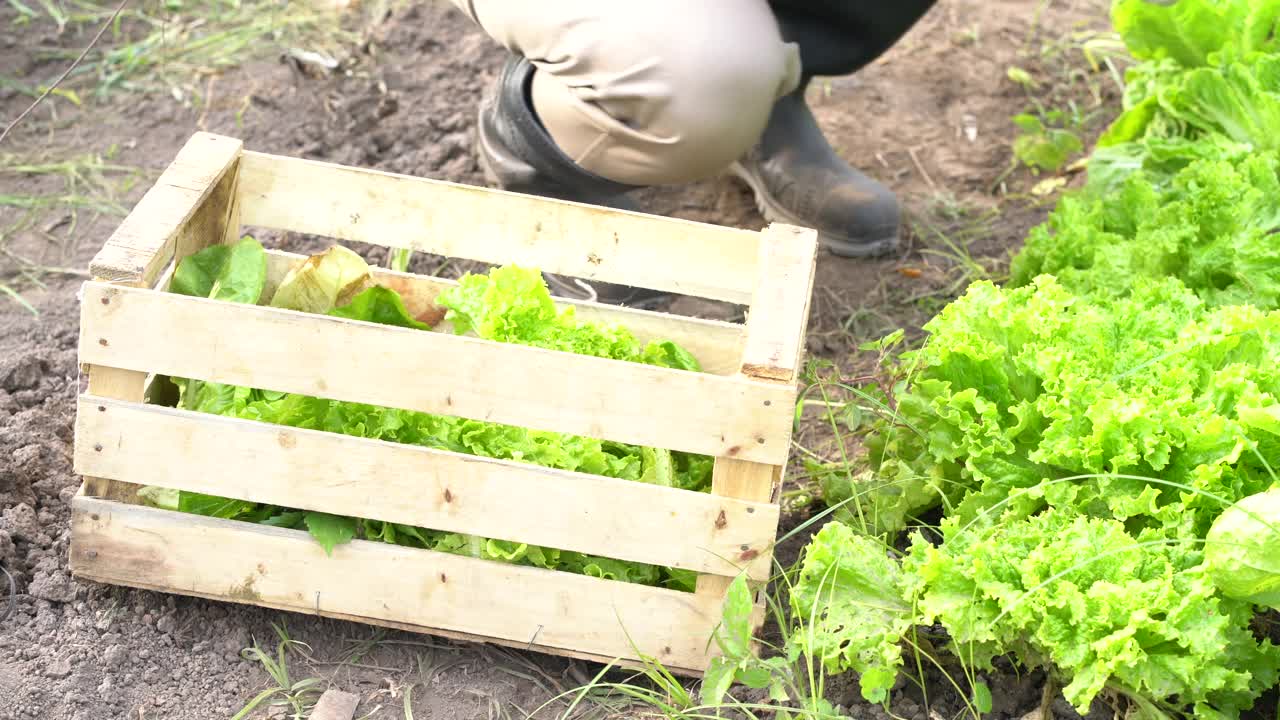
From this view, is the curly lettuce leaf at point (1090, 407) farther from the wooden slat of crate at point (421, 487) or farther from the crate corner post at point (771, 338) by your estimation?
the wooden slat of crate at point (421, 487)

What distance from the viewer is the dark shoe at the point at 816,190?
3.80 meters

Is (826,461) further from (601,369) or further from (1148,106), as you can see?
(1148,106)

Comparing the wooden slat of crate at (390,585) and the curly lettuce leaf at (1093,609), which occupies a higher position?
the curly lettuce leaf at (1093,609)

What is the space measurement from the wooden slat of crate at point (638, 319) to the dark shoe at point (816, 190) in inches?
48.0

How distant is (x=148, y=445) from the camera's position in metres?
2.30

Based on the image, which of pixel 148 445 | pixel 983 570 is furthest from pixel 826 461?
pixel 148 445

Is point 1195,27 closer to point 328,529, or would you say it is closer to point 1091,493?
point 1091,493

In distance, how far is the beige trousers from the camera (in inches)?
115

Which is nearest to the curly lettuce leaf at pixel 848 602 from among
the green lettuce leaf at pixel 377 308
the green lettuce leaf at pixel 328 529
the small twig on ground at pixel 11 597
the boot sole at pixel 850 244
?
the green lettuce leaf at pixel 328 529

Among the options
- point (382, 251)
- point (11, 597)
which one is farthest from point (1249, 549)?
point (382, 251)

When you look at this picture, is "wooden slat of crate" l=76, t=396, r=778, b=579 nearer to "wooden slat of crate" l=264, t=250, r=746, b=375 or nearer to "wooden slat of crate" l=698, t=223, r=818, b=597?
"wooden slat of crate" l=698, t=223, r=818, b=597

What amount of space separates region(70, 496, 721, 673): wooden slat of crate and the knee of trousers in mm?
1181

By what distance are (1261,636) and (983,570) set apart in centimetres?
69

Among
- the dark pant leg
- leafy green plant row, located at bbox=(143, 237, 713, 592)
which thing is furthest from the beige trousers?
leafy green plant row, located at bbox=(143, 237, 713, 592)
